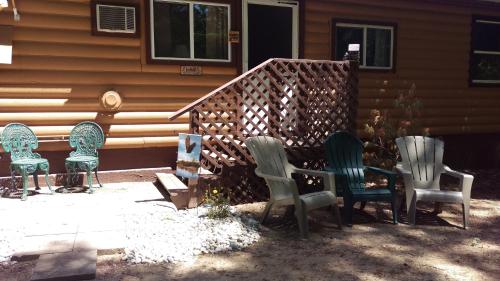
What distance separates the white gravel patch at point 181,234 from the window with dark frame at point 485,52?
255 inches

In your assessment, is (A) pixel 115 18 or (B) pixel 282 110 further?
(A) pixel 115 18

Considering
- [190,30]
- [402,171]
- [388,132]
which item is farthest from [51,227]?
[388,132]

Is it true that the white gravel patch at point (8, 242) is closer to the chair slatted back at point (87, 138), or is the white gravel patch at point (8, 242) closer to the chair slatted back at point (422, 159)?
the chair slatted back at point (87, 138)

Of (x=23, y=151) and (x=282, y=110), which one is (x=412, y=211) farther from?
(x=23, y=151)

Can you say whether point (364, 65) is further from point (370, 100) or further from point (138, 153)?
point (138, 153)

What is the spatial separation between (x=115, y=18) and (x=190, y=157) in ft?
7.50

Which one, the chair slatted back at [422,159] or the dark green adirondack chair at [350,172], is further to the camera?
the chair slatted back at [422,159]

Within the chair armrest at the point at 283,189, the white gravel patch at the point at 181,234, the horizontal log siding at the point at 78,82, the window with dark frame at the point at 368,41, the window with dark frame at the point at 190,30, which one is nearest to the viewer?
the white gravel patch at the point at 181,234

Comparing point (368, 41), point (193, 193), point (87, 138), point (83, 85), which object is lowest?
point (193, 193)

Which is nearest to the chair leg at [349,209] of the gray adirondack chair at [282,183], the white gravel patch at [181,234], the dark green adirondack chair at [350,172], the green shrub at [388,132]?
the dark green adirondack chair at [350,172]

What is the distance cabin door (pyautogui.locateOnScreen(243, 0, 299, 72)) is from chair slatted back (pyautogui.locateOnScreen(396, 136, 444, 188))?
8.99 feet

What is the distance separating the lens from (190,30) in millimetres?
6391

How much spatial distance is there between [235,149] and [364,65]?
3.50 meters

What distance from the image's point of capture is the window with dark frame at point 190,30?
6195mm
